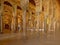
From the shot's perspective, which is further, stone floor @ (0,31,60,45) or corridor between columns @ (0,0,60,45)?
corridor between columns @ (0,0,60,45)

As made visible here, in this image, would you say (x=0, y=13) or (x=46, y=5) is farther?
(x=46, y=5)

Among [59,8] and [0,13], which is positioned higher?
[59,8]

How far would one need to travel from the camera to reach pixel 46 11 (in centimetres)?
1908

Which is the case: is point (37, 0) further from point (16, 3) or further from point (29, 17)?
point (29, 17)

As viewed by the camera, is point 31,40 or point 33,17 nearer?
point 31,40

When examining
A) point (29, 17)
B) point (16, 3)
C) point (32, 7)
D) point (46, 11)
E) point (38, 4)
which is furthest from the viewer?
point (29, 17)

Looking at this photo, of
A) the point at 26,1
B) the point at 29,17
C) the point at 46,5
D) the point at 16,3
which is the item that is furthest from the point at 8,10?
the point at 26,1

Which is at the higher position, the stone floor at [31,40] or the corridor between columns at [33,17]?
the corridor between columns at [33,17]

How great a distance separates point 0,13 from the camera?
15.4 metres

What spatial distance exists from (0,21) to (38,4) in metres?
4.54

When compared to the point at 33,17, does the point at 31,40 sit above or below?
below

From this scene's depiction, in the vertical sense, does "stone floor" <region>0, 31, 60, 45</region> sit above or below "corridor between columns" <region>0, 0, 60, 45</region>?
below

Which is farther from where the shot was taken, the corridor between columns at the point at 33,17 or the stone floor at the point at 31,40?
the corridor between columns at the point at 33,17

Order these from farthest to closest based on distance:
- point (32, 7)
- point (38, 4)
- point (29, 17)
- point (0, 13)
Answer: point (29, 17)
point (32, 7)
point (38, 4)
point (0, 13)
